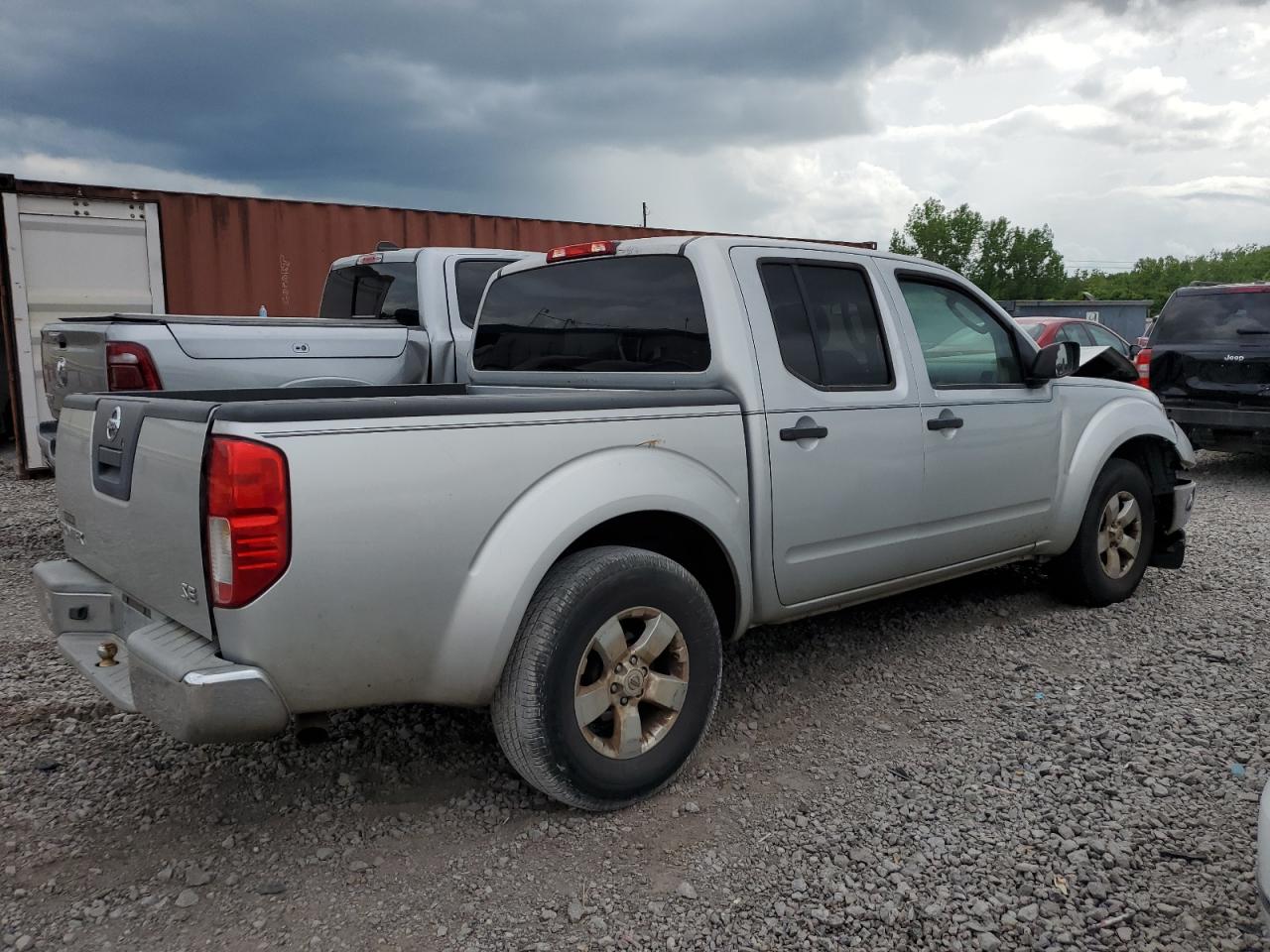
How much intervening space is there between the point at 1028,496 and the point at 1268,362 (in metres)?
5.37

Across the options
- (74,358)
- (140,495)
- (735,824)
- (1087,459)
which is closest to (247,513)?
(140,495)

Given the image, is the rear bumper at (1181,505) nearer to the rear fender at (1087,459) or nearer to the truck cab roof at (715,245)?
the rear fender at (1087,459)

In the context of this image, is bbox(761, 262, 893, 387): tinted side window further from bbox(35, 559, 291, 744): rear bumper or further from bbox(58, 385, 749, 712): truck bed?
bbox(35, 559, 291, 744): rear bumper

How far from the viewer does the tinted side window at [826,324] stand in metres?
3.50

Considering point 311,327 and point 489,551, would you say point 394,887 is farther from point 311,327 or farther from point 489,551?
point 311,327

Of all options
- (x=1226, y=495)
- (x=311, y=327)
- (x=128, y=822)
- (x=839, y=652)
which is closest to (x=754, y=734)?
(x=839, y=652)

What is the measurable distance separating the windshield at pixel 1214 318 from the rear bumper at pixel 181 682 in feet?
29.1

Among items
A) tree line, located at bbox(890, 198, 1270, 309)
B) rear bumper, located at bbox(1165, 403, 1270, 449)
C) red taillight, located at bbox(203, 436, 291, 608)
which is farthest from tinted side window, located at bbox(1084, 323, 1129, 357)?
tree line, located at bbox(890, 198, 1270, 309)

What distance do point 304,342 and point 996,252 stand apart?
254ft

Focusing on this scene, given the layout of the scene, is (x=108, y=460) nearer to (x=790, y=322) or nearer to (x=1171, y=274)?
(x=790, y=322)

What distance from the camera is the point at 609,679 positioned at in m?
2.85

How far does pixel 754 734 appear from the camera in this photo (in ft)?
11.5

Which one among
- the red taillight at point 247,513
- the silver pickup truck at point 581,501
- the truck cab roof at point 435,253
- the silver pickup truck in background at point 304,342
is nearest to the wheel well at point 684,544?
the silver pickup truck at point 581,501

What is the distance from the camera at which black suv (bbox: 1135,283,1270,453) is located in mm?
8344
